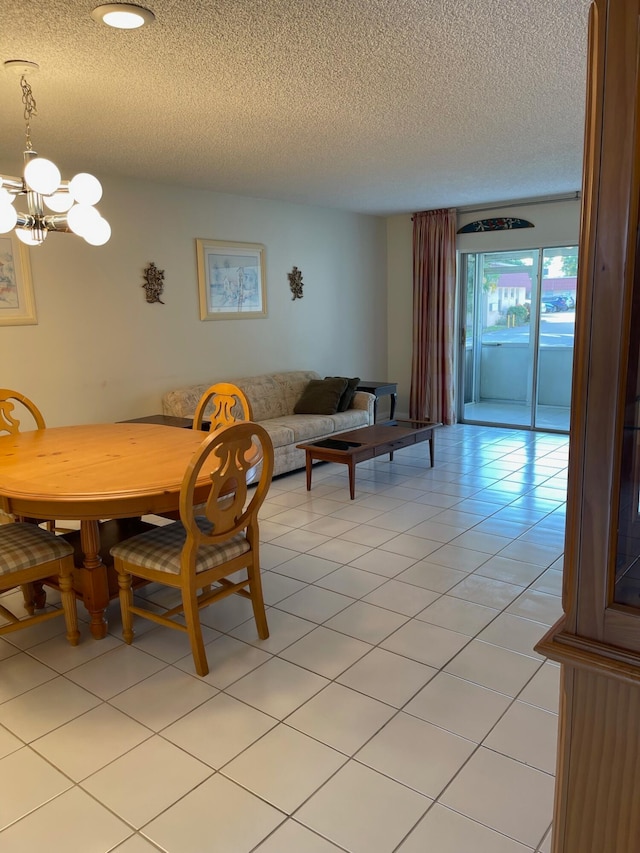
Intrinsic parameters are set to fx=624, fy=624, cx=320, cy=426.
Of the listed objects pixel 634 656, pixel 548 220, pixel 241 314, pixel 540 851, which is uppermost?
pixel 548 220

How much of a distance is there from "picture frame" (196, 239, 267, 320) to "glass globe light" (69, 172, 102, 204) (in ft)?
9.14

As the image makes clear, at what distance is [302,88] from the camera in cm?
298

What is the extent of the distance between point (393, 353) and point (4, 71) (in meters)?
5.75

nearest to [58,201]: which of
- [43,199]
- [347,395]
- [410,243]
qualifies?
[43,199]

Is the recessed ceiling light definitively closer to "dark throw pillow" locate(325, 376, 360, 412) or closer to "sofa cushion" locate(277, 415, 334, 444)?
"sofa cushion" locate(277, 415, 334, 444)

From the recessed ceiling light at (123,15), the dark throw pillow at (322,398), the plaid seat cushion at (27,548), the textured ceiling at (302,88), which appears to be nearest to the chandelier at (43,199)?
the textured ceiling at (302,88)

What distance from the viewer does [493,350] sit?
7355 mm

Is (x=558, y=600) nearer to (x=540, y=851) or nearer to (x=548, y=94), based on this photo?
(x=540, y=851)

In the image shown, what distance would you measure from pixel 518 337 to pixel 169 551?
18.5 feet

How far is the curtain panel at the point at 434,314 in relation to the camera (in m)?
7.12

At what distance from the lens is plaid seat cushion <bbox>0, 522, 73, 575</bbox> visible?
2.48 metres

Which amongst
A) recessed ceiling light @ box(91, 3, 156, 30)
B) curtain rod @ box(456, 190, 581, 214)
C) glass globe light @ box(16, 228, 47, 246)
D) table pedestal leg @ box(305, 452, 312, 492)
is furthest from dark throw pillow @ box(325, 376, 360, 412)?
recessed ceiling light @ box(91, 3, 156, 30)

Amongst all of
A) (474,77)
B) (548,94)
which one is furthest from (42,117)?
(548,94)

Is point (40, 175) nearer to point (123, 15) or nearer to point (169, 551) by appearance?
point (123, 15)
